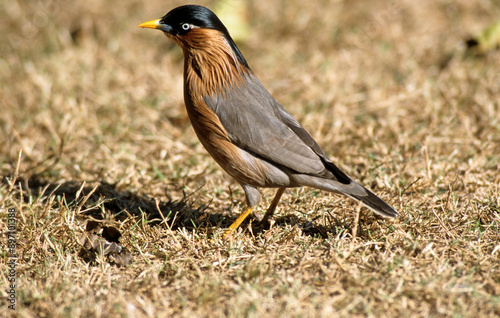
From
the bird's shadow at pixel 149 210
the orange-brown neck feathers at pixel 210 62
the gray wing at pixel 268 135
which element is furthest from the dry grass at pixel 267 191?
the orange-brown neck feathers at pixel 210 62

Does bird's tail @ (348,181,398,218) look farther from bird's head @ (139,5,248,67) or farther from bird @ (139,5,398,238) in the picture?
bird's head @ (139,5,248,67)

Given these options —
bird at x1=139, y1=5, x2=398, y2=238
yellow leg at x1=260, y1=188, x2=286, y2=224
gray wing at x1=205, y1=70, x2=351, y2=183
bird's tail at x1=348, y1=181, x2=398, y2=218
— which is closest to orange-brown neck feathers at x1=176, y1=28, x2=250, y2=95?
bird at x1=139, y1=5, x2=398, y2=238

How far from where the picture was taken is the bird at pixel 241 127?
404 cm

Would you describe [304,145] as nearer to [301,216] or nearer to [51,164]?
[301,216]

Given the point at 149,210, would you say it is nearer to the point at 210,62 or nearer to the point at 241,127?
the point at 241,127

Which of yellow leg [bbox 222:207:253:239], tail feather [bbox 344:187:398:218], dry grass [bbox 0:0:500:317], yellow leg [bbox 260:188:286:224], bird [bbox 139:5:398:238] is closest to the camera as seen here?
dry grass [bbox 0:0:500:317]

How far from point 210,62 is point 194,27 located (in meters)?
0.32

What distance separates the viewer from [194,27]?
14.1 ft

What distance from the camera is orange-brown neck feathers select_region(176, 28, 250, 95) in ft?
13.9

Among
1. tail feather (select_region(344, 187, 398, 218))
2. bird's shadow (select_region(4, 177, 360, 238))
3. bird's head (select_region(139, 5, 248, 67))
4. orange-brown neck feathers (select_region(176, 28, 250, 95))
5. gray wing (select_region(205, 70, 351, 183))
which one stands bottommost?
bird's shadow (select_region(4, 177, 360, 238))

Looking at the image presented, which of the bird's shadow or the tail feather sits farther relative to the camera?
the bird's shadow

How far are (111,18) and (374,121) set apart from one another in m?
4.72

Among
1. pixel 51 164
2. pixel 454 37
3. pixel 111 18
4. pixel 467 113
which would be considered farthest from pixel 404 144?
pixel 111 18

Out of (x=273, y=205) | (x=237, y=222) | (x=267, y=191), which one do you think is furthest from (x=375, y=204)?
(x=267, y=191)
